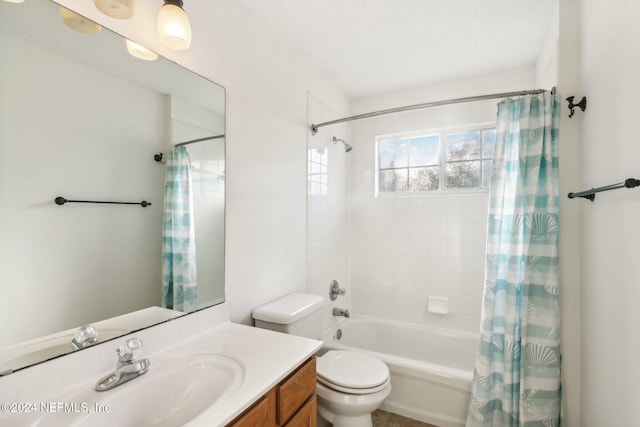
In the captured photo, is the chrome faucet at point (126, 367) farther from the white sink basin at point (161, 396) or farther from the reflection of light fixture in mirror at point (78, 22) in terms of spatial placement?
the reflection of light fixture in mirror at point (78, 22)

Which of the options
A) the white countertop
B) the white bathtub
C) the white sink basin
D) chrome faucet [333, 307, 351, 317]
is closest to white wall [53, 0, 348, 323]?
the white countertop

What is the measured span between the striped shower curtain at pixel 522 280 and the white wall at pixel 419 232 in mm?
933

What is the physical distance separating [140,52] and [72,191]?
584mm

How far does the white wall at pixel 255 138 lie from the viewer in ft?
4.52

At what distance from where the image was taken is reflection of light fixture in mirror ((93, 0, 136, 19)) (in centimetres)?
96

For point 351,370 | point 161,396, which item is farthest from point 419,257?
point 161,396

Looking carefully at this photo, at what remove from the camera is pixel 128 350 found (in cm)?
93

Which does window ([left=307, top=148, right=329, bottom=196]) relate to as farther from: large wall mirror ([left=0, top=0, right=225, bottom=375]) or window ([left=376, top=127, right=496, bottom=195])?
large wall mirror ([left=0, top=0, right=225, bottom=375])

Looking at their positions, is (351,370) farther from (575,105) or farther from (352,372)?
(575,105)

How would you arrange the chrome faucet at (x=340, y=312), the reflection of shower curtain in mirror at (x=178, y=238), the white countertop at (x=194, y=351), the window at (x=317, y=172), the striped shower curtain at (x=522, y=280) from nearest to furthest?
the white countertop at (x=194, y=351)
the reflection of shower curtain in mirror at (x=178, y=238)
the striped shower curtain at (x=522, y=280)
the window at (x=317, y=172)
the chrome faucet at (x=340, y=312)

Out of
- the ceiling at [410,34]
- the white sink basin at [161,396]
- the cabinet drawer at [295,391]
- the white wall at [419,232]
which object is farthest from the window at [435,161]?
the white sink basin at [161,396]

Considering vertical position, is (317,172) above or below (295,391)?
above

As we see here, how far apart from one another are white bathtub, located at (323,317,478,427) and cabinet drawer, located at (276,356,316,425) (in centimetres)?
96

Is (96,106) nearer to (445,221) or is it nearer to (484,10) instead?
(484,10)
